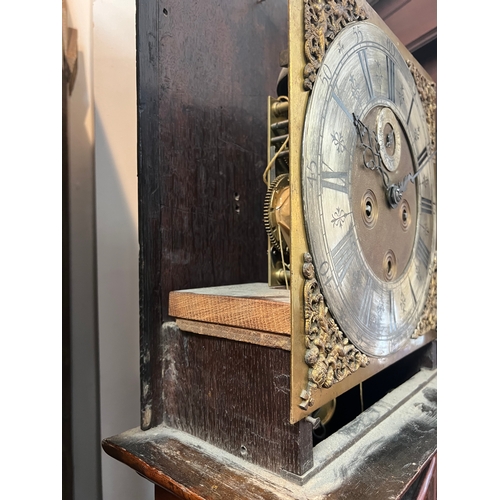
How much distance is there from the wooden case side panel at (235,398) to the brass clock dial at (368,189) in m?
0.16

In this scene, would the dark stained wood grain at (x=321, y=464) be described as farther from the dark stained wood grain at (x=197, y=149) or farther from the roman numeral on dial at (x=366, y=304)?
the roman numeral on dial at (x=366, y=304)

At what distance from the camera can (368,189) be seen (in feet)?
2.79

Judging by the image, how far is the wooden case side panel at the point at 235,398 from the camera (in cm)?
68

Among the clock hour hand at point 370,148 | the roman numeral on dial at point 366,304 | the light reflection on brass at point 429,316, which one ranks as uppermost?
the clock hour hand at point 370,148

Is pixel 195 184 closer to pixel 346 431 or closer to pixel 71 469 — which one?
pixel 346 431

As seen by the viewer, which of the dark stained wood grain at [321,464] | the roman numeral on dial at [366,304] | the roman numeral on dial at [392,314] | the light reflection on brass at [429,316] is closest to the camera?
the dark stained wood grain at [321,464]

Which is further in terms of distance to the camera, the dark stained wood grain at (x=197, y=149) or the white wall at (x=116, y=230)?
the white wall at (x=116, y=230)

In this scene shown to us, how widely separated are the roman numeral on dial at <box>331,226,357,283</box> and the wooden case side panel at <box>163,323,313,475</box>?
18 cm

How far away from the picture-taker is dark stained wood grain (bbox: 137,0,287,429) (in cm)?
84

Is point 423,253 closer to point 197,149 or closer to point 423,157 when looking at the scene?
point 423,157

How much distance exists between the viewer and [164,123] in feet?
2.86

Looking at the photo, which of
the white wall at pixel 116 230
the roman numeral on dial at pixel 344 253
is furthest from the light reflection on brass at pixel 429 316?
the white wall at pixel 116 230

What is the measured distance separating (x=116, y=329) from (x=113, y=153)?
0.48 metres

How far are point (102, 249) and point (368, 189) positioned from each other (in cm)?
70
